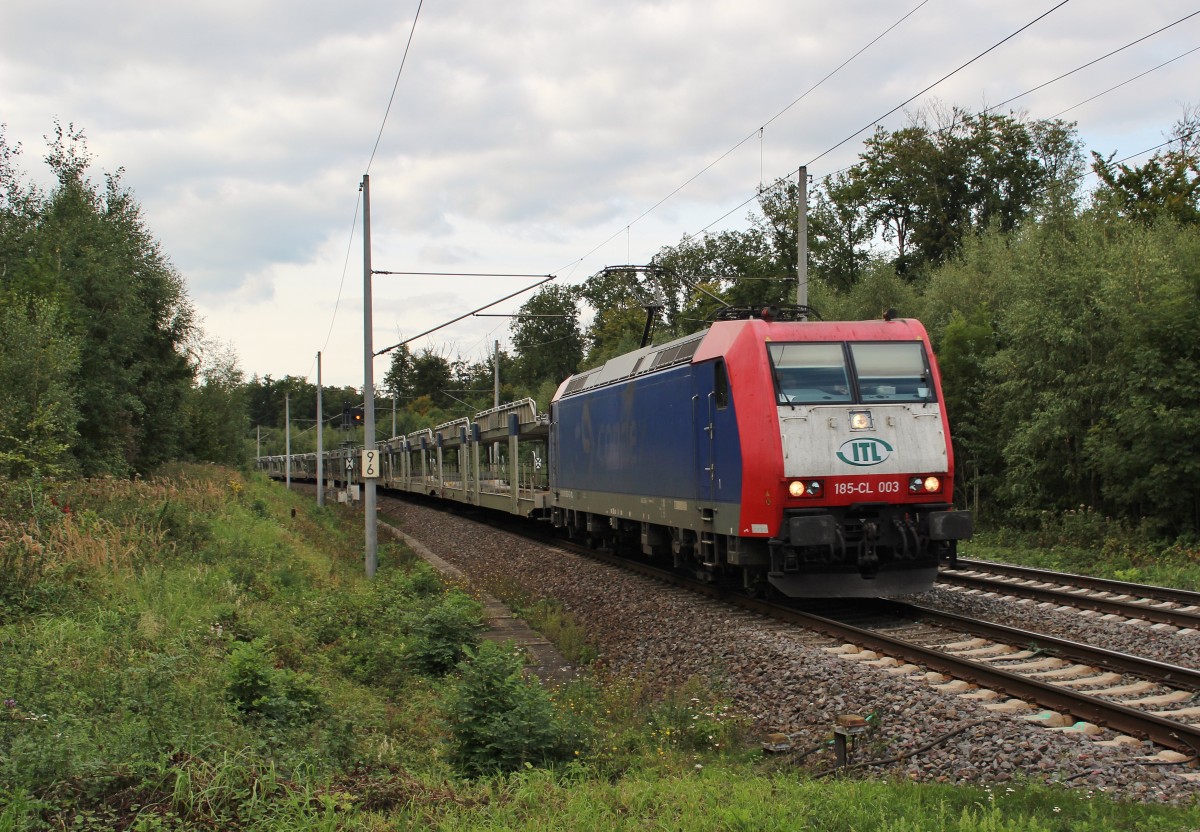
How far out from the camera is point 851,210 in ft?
151

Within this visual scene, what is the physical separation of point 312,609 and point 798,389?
6.28m

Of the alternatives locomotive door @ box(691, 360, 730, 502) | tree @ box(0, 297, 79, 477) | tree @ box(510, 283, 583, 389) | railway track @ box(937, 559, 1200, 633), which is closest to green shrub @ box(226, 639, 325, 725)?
locomotive door @ box(691, 360, 730, 502)

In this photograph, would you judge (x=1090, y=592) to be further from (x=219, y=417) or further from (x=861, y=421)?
(x=219, y=417)

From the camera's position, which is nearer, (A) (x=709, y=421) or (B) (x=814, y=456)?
(B) (x=814, y=456)

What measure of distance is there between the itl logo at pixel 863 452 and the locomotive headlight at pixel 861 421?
14 centimetres

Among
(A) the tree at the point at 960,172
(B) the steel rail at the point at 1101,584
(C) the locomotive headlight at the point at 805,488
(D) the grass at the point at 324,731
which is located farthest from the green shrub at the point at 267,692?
(A) the tree at the point at 960,172

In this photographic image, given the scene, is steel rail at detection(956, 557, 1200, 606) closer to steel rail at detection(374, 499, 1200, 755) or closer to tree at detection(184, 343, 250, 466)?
steel rail at detection(374, 499, 1200, 755)

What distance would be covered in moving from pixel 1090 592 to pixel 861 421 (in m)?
3.70

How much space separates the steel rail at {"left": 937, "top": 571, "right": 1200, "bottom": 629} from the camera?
32.2ft

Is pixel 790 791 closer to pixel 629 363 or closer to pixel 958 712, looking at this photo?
pixel 958 712

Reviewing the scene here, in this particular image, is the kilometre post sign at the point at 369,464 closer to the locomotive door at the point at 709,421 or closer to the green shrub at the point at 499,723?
the locomotive door at the point at 709,421

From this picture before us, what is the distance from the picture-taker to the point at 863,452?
10984 millimetres

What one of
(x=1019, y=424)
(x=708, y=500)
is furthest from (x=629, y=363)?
(x=1019, y=424)

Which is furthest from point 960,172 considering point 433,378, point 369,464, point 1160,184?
point 433,378
